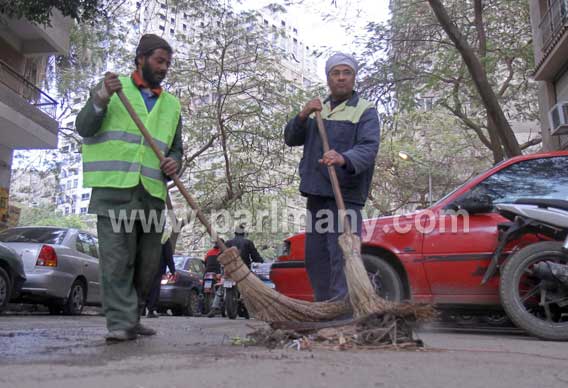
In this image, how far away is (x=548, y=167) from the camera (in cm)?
539

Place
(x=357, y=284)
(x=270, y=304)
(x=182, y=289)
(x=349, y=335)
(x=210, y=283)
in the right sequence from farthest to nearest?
(x=182, y=289) → (x=210, y=283) → (x=270, y=304) → (x=357, y=284) → (x=349, y=335)

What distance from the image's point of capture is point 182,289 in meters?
13.2

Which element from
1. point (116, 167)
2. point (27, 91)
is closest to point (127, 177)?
point (116, 167)

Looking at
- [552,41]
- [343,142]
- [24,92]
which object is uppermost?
[552,41]

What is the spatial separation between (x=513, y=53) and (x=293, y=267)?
403 inches

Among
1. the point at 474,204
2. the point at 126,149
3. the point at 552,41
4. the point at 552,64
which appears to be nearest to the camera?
the point at 126,149

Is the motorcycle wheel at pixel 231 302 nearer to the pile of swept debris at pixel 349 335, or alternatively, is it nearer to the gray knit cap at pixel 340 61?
the gray knit cap at pixel 340 61

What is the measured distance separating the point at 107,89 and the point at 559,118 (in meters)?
10.3

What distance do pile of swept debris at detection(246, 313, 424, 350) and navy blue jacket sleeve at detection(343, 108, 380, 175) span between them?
100 centimetres

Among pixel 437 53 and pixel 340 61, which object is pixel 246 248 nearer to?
pixel 437 53

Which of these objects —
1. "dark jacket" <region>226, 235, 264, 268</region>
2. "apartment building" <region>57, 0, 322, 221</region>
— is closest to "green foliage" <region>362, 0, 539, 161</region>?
"apartment building" <region>57, 0, 322, 221</region>

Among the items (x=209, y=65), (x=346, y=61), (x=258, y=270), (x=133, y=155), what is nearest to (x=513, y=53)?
(x=258, y=270)

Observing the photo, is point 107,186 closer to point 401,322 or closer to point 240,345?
point 240,345

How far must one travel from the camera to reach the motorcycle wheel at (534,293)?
176 inches
